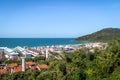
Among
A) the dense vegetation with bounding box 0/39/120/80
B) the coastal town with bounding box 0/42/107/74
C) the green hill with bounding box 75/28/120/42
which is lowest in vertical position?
the coastal town with bounding box 0/42/107/74

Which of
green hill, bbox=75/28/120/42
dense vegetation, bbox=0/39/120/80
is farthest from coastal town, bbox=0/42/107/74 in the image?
green hill, bbox=75/28/120/42

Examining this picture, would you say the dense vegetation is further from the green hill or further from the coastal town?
the green hill

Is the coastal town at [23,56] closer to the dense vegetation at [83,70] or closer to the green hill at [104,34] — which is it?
the dense vegetation at [83,70]

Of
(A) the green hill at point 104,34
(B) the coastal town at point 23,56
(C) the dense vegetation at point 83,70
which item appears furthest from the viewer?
(A) the green hill at point 104,34

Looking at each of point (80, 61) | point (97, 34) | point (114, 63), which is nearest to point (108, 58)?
point (114, 63)

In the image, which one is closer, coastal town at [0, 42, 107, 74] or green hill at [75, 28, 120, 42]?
coastal town at [0, 42, 107, 74]

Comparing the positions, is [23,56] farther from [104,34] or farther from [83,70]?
[104,34]

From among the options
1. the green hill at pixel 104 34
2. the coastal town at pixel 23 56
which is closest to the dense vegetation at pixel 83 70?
the coastal town at pixel 23 56

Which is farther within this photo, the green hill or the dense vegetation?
the green hill

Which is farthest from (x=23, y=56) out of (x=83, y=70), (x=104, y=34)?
(x=104, y=34)

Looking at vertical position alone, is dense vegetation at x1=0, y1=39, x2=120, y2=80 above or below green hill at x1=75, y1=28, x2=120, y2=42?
below

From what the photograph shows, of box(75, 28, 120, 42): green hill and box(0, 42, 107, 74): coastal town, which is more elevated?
box(75, 28, 120, 42): green hill

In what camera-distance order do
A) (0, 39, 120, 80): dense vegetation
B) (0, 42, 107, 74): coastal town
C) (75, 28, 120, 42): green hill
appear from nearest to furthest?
(0, 39, 120, 80): dense vegetation, (0, 42, 107, 74): coastal town, (75, 28, 120, 42): green hill

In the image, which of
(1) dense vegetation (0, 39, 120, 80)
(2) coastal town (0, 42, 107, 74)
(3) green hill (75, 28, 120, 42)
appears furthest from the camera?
(3) green hill (75, 28, 120, 42)
